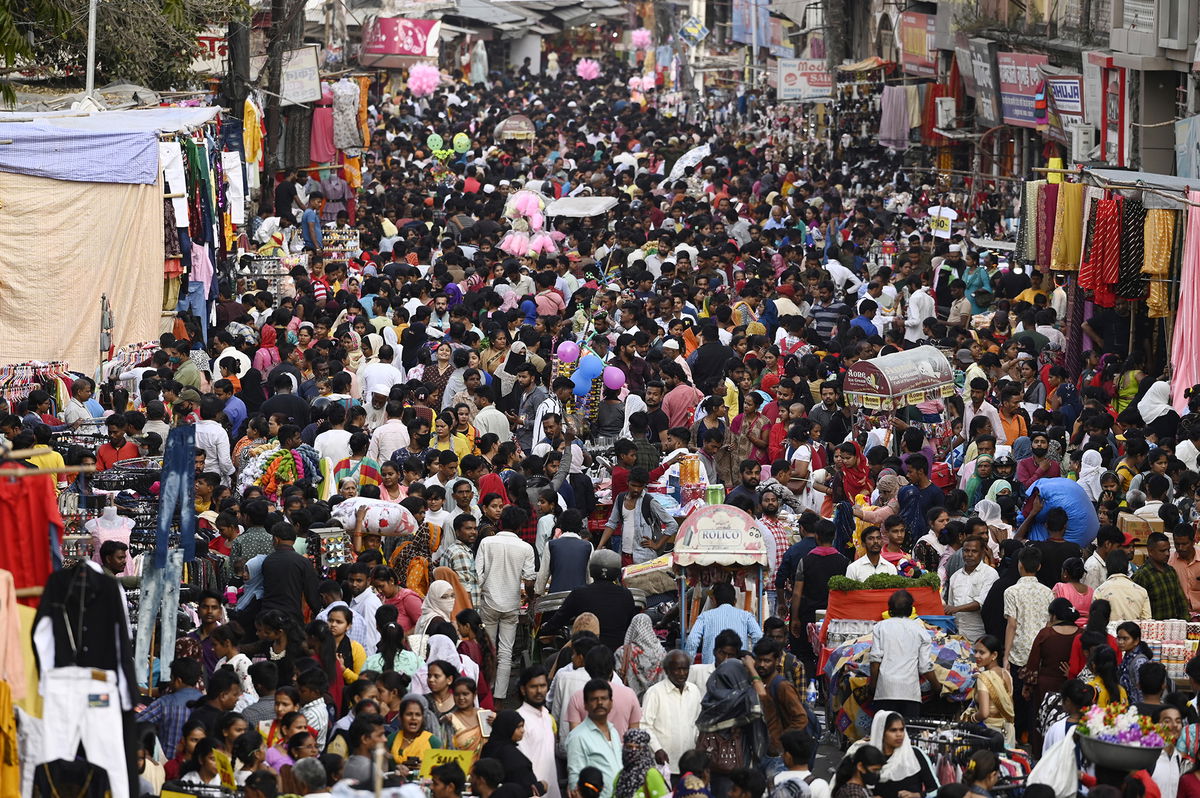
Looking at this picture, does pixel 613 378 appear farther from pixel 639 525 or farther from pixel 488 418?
pixel 639 525

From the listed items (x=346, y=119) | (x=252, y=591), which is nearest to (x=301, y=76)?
(x=346, y=119)

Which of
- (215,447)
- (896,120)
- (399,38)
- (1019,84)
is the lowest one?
(215,447)

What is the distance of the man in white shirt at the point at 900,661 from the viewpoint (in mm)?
9852

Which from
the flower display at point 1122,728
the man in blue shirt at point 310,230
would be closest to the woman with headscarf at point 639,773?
the flower display at point 1122,728

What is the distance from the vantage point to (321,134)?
2853 centimetres

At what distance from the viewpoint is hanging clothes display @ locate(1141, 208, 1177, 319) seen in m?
16.2

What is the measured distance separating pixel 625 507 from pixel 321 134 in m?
17.5

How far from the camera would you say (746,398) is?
45.5 feet

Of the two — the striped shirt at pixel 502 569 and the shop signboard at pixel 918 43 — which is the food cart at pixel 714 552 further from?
the shop signboard at pixel 918 43

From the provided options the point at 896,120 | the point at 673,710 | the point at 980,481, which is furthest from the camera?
the point at 896,120

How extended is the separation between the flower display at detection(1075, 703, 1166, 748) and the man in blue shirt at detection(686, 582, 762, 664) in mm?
1935

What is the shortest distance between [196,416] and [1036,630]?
6.23 meters

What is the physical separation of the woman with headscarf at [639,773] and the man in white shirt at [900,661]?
1.71 m

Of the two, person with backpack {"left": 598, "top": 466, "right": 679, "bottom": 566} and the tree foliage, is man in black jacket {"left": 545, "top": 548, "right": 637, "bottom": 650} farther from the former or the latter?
the tree foliage
